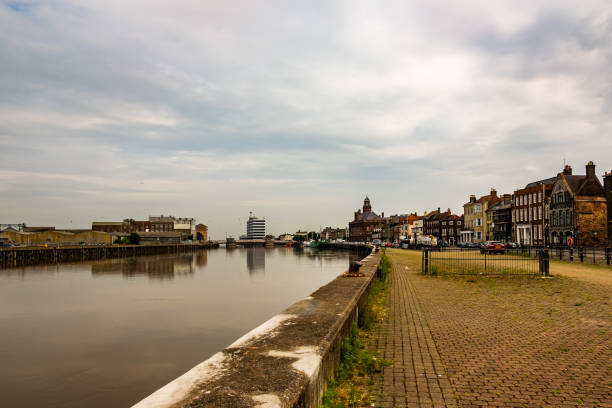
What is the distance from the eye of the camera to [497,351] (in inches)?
300

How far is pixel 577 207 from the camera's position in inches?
2119

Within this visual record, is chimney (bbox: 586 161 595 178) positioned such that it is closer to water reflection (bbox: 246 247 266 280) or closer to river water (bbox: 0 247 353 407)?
river water (bbox: 0 247 353 407)

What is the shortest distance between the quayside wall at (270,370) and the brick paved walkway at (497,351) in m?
1.07

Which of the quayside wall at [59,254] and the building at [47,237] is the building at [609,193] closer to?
the quayside wall at [59,254]

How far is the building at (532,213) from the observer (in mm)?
62875

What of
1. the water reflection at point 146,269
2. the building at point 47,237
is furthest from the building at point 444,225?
the building at point 47,237

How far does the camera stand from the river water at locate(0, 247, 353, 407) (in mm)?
11672

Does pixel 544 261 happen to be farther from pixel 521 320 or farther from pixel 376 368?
pixel 376 368

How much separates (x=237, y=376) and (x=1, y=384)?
462 inches

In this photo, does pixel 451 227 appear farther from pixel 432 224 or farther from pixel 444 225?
pixel 432 224

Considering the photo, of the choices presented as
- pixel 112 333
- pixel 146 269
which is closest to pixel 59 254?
pixel 146 269

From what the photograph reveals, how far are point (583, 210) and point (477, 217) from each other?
35.6m

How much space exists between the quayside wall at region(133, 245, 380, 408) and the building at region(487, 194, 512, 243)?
3047 inches

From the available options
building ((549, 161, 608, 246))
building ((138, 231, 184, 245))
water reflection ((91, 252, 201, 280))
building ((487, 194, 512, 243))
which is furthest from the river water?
building ((138, 231, 184, 245))
